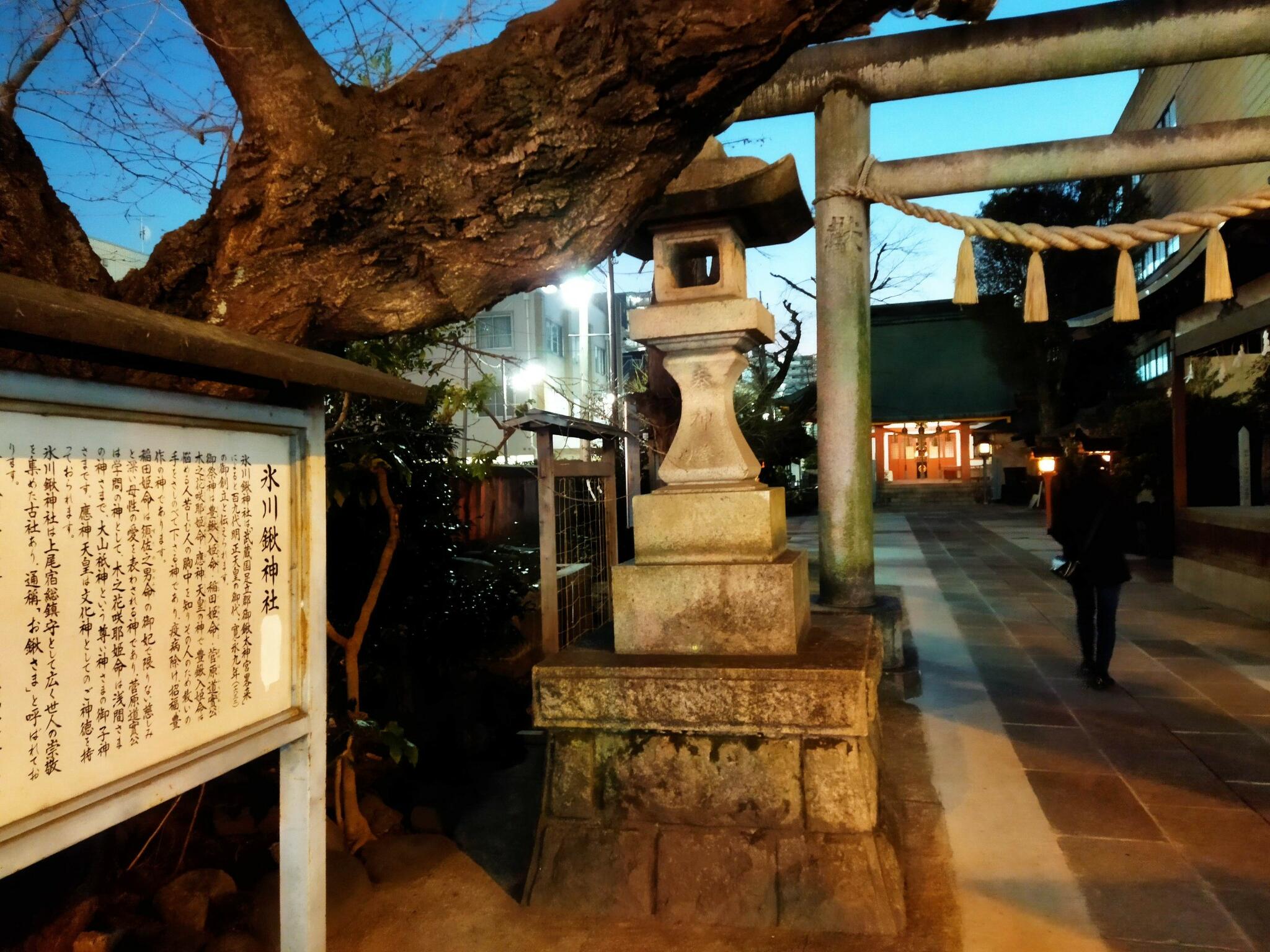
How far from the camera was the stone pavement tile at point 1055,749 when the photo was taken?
15.5ft

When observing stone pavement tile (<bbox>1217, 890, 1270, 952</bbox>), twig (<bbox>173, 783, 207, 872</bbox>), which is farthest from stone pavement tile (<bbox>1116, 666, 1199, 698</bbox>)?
twig (<bbox>173, 783, 207, 872</bbox>)

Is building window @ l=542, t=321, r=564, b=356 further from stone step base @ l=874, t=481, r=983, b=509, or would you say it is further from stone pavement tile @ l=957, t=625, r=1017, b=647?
stone pavement tile @ l=957, t=625, r=1017, b=647

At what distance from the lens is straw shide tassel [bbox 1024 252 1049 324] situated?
5934 millimetres

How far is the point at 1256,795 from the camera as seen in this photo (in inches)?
167

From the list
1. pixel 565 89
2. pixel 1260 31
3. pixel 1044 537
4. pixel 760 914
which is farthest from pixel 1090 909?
pixel 1044 537

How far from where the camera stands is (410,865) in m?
3.77

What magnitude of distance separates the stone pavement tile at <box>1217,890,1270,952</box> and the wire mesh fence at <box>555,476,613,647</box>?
4.23 meters

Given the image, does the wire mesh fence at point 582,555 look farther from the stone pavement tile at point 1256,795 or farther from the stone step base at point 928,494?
the stone step base at point 928,494

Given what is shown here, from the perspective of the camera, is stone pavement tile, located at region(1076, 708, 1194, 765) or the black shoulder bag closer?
stone pavement tile, located at region(1076, 708, 1194, 765)

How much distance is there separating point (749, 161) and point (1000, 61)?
3557mm

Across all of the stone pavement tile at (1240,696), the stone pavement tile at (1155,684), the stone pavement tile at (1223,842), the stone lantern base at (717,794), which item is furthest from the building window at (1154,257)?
the stone lantern base at (717,794)

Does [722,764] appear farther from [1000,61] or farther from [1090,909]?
[1000,61]

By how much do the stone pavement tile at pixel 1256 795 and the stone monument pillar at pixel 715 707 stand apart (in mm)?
2073

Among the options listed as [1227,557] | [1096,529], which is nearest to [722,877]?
[1096,529]
